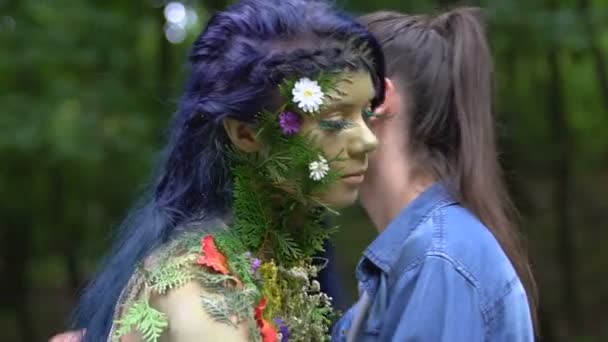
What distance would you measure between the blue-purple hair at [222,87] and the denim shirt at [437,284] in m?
0.37

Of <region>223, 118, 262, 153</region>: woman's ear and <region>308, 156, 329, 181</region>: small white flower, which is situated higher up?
<region>223, 118, 262, 153</region>: woman's ear

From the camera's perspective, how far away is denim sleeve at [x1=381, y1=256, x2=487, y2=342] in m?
1.62

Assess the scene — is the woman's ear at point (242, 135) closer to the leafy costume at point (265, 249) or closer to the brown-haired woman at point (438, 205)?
the leafy costume at point (265, 249)

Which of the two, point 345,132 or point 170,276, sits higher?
point 345,132

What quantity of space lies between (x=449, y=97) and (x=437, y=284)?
1.60 ft

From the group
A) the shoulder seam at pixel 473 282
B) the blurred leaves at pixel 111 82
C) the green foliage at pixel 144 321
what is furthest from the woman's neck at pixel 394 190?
the blurred leaves at pixel 111 82

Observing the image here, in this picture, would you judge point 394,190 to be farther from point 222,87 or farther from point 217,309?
point 217,309

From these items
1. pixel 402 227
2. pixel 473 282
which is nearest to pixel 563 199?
pixel 402 227

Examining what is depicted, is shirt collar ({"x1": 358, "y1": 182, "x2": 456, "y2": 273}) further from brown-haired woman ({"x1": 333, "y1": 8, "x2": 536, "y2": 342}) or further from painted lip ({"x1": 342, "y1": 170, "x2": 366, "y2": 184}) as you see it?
painted lip ({"x1": 342, "y1": 170, "x2": 366, "y2": 184})

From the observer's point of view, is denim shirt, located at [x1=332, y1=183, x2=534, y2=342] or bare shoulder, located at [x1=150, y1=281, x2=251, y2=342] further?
denim shirt, located at [x1=332, y1=183, x2=534, y2=342]

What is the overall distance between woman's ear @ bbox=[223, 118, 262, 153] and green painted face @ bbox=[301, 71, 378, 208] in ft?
0.27

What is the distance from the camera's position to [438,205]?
184 cm

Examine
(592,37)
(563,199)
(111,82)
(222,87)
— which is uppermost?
(222,87)

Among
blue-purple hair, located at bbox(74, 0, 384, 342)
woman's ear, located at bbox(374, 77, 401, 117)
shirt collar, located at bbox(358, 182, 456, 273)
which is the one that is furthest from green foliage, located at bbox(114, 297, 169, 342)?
woman's ear, located at bbox(374, 77, 401, 117)
